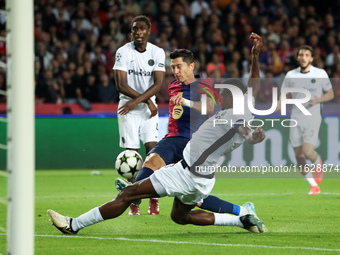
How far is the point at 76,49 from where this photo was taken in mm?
17047

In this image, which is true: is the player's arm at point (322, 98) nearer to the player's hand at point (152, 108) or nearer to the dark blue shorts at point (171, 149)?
the player's hand at point (152, 108)

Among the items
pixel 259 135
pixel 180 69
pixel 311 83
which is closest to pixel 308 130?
pixel 311 83

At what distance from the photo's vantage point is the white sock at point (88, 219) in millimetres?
6535

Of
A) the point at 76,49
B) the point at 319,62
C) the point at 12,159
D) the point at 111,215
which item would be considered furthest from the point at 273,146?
the point at 12,159

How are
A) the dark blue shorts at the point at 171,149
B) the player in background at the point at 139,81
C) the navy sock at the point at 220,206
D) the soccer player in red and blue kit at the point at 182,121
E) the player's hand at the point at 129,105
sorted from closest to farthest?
the navy sock at the point at 220,206 < the soccer player in red and blue kit at the point at 182,121 < the dark blue shorts at the point at 171,149 < the player's hand at the point at 129,105 < the player in background at the point at 139,81

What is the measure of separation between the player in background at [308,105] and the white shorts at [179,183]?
16.0 feet

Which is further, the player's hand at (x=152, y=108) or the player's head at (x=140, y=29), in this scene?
the player's hand at (x=152, y=108)

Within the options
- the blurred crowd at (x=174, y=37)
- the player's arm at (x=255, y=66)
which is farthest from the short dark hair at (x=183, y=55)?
the blurred crowd at (x=174, y=37)

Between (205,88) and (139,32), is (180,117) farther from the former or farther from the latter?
(139,32)

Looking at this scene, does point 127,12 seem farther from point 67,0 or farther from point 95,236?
point 95,236

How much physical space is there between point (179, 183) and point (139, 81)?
113 inches

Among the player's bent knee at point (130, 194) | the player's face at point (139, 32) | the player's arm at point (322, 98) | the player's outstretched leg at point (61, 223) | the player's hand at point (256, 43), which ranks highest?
the player's face at point (139, 32)

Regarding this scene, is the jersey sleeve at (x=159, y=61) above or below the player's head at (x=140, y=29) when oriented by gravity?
below

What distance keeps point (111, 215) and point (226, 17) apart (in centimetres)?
1343
